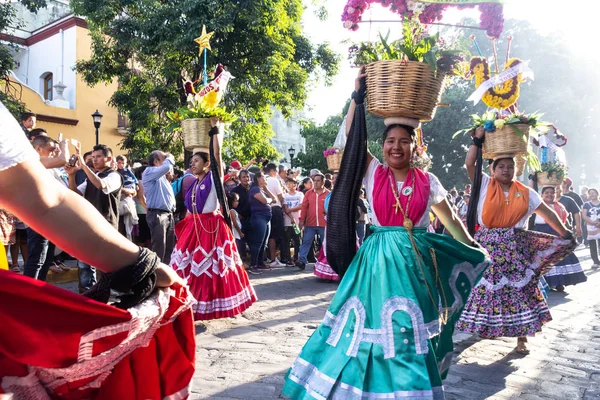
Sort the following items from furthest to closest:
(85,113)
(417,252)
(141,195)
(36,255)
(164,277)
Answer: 1. (85,113)
2. (141,195)
3. (36,255)
4. (417,252)
5. (164,277)

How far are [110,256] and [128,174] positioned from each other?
775 cm

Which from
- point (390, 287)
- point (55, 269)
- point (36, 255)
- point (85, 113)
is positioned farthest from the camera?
point (85, 113)

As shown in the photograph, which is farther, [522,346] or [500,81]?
[522,346]

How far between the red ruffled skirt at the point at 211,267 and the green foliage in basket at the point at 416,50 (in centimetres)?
334

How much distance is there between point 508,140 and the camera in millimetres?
5520


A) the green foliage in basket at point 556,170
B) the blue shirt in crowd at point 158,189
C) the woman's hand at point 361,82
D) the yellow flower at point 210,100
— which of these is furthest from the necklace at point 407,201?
the green foliage in basket at point 556,170

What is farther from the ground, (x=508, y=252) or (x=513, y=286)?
(x=508, y=252)

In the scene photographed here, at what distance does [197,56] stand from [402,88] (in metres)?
13.1

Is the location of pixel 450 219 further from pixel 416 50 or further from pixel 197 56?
pixel 197 56

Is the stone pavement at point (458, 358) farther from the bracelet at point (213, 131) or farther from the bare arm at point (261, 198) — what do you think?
the bare arm at point (261, 198)

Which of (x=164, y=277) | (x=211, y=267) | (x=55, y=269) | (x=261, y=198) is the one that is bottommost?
(x=55, y=269)

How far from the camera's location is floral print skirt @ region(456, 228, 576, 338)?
533 cm

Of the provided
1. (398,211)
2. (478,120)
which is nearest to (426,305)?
(398,211)

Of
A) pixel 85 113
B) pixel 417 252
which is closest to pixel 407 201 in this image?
pixel 417 252
